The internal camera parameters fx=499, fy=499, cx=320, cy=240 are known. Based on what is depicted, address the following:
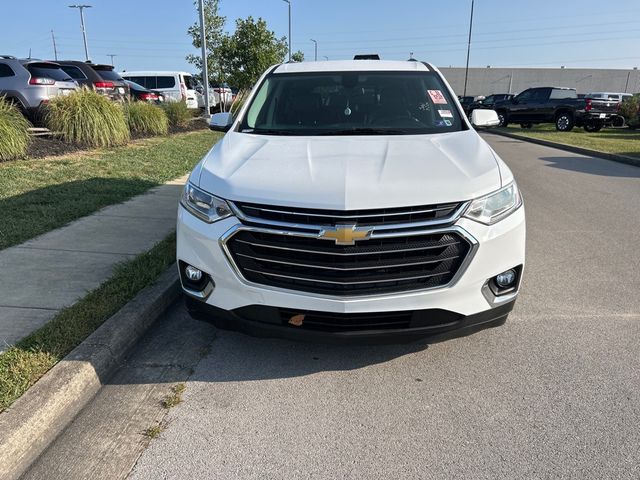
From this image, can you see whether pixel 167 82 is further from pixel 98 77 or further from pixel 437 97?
pixel 437 97

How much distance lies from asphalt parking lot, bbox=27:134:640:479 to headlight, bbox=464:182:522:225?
990 millimetres

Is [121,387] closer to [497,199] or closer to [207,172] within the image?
[207,172]

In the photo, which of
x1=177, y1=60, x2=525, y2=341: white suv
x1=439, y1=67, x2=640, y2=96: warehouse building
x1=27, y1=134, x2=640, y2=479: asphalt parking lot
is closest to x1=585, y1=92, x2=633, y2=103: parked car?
x1=27, y1=134, x2=640, y2=479: asphalt parking lot

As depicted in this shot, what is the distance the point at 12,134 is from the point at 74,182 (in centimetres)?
210

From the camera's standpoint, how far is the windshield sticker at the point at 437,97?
4.28 m

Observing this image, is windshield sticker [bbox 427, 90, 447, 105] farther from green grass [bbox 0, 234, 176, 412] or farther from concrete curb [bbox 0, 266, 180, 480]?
concrete curb [bbox 0, 266, 180, 480]

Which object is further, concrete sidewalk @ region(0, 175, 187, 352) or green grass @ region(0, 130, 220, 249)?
green grass @ region(0, 130, 220, 249)

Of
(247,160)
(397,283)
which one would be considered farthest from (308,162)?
(397,283)

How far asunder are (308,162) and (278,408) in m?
1.45

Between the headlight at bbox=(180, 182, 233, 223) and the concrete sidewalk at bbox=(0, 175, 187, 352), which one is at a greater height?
the headlight at bbox=(180, 182, 233, 223)

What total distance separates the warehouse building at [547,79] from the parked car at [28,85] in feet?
194

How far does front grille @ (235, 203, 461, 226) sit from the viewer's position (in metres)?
2.59

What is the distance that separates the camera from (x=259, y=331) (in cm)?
288

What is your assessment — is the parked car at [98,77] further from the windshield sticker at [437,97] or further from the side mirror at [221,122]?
the windshield sticker at [437,97]
